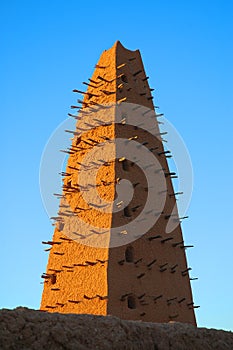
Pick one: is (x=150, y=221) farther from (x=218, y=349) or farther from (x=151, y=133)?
(x=218, y=349)

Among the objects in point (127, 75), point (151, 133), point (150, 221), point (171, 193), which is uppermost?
point (127, 75)

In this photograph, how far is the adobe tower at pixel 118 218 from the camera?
667 inches

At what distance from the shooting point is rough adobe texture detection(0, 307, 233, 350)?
25.3 feet

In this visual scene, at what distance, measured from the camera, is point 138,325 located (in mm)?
9398

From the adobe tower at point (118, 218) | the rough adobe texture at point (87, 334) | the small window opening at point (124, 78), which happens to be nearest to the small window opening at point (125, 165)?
the adobe tower at point (118, 218)

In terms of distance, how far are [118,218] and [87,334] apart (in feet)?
30.6

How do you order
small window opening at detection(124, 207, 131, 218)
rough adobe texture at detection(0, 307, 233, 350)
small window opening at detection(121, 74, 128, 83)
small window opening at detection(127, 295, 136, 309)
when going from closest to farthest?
rough adobe texture at detection(0, 307, 233, 350)
small window opening at detection(127, 295, 136, 309)
small window opening at detection(124, 207, 131, 218)
small window opening at detection(121, 74, 128, 83)

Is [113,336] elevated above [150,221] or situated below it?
below

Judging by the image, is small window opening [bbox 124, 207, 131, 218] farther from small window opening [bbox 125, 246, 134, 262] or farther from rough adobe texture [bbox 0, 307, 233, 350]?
rough adobe texture [bbox 0, 307, 233, 350]

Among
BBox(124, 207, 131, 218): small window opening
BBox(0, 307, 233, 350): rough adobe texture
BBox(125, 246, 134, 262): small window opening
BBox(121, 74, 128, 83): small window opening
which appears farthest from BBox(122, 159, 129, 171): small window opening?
BBox(0, 307, 233, 350): rough adobe texture

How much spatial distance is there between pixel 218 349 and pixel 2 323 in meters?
5.01

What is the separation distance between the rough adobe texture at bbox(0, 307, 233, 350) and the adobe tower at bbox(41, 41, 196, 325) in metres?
6.18

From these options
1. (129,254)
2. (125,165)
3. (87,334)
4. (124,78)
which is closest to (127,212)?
(129,254)

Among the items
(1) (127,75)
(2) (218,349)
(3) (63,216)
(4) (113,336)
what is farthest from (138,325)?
(1) (127,75)
